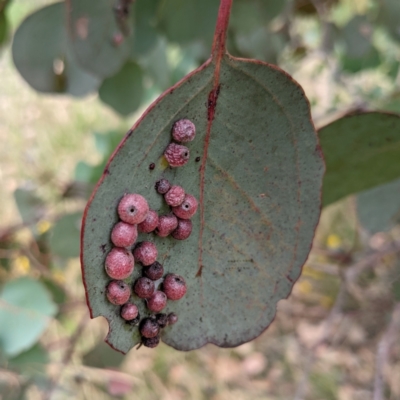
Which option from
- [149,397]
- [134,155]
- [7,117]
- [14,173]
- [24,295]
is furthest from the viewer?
[7,117]

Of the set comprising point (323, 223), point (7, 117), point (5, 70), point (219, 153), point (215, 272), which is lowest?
point (323, 223)

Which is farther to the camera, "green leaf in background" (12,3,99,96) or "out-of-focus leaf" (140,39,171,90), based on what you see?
"out-of-focus leaf" (140,39,171,90)

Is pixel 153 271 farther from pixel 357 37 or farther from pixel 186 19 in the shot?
pixel 357 37

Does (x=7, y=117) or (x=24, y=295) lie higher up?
(x=24, y=295)

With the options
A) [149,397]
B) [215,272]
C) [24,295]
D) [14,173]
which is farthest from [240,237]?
[14,173]

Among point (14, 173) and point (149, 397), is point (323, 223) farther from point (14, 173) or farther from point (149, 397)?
point (14, 173)

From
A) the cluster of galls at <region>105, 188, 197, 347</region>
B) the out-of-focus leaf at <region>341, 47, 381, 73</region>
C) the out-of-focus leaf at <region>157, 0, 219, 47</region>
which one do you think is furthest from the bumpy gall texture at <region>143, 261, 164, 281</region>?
the out-of-focus leaf at <region>341, 47, 381, 73</region>

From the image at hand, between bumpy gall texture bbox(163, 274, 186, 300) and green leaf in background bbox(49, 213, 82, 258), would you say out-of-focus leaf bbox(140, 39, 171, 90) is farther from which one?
bumpy gall texture bbox(163, 274, 186, 300)
